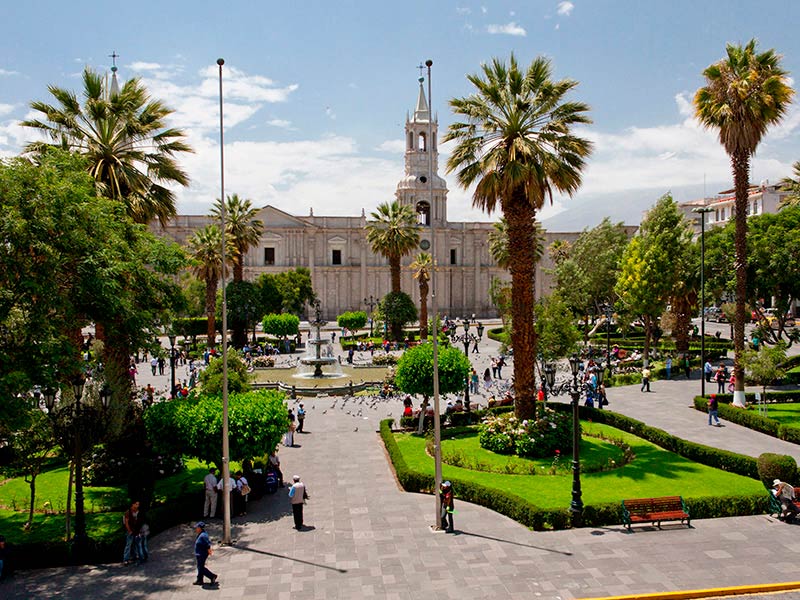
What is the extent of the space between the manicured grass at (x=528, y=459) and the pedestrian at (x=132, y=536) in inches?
316

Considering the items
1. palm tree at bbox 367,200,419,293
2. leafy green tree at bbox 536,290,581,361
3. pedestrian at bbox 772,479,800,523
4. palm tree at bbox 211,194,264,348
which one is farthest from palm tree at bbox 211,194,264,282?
pedestrian at bbox 772,479,800,523

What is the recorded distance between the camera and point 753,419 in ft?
69.9

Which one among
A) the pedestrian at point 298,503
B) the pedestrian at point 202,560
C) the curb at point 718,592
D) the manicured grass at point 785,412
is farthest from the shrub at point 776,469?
the pedestrian at point 202,560

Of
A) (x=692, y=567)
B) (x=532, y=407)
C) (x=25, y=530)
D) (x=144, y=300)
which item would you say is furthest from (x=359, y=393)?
(x=692, y=567)

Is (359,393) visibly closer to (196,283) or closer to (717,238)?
(717,238)

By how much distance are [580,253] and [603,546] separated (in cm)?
3785

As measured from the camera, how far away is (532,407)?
733 inches

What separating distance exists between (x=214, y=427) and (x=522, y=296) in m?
8.72

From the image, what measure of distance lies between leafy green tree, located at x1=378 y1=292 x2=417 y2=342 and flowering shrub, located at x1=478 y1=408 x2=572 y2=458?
2850 centimetres

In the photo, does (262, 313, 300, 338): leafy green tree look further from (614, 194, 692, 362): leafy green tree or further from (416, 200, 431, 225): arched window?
(416, 200, 431, 225): arched window

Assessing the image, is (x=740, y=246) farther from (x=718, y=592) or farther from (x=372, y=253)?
(x=372, y=253)

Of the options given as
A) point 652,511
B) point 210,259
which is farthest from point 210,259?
point 652,511

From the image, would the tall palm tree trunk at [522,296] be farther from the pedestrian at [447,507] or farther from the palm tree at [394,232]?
the palm tree at [394,232]

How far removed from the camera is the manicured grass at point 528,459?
1658 cm
